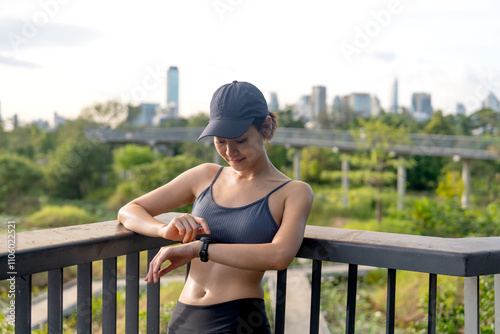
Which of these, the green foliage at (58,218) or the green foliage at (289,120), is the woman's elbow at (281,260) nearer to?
the green foliage at (58,218)

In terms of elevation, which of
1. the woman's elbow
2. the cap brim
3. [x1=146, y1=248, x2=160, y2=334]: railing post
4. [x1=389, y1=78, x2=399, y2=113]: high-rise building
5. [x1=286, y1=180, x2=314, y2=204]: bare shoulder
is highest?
[x1=389, y1=78, x2=399, y2=113]: high-rise building

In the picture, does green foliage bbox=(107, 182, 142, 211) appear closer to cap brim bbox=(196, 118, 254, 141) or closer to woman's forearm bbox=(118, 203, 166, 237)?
woman's forearm bbox=(118, 203, 166, 237)

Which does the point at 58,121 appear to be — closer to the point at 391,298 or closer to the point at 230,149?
the point at 230,149

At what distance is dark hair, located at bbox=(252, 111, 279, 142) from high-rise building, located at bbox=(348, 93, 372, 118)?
20.9 meters

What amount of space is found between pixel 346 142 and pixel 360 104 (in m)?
5.63

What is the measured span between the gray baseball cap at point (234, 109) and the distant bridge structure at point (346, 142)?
467 inches

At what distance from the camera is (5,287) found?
7617 mm

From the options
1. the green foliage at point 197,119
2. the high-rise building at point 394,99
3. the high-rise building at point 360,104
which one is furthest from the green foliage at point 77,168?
the high-rise building at point 394,99

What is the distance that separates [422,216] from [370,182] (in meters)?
8.61

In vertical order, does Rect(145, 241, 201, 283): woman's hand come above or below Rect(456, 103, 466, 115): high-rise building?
below

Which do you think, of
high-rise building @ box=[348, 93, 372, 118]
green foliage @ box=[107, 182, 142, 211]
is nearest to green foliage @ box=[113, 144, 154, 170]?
green foliage @ box=[107, 182, 142, 211]

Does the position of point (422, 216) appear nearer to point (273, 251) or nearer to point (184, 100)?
point (273, 251)

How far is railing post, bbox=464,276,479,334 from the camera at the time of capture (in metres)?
1.38

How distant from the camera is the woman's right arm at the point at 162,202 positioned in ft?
4.86
